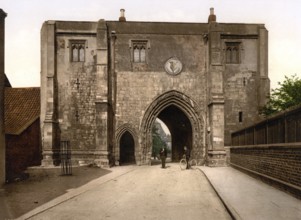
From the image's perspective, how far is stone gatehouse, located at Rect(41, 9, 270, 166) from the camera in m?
24.0

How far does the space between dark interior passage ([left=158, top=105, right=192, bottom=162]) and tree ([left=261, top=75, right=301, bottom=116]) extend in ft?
22.0

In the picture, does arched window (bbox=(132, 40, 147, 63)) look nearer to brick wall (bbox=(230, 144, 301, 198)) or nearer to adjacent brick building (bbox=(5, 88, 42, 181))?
adjacent brick building (bbox=(5, 88, 42, 181))

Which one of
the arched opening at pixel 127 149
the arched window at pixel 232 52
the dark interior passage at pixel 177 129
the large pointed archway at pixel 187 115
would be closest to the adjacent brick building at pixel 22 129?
the large pointed archway at pixel 187 115

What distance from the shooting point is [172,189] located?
39.4ft

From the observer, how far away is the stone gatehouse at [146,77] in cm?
2397

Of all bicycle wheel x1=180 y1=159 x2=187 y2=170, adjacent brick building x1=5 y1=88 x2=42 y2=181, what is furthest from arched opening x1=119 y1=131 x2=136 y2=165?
bicycle wheel x1=180 y1=159 x2=187 y2=170

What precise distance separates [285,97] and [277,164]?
1282cm

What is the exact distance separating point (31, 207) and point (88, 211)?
57.6 inches

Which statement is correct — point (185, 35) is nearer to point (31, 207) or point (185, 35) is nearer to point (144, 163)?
point (144, 163)

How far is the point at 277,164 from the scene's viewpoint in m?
11.4

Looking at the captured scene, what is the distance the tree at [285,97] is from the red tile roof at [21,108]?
47.7 ft

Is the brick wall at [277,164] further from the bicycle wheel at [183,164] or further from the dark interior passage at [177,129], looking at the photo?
the dark interior passage at [177,129]

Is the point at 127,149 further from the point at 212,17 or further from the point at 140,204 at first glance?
the point at 140,204

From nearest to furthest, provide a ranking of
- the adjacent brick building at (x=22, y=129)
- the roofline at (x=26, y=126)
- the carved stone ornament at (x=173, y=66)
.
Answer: the adjacent brick building at (x=22, y=129)
the roofline at (x=26, y=126)
the carved stone ornament at (x=173, y=66)
